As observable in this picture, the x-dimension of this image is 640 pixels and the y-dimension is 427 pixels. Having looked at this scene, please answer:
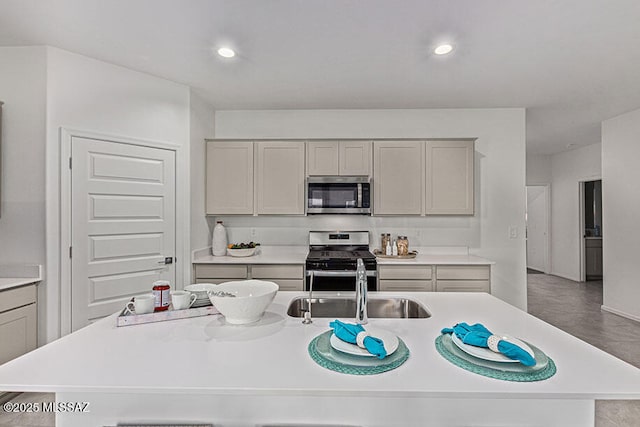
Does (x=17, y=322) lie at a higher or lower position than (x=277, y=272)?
lower

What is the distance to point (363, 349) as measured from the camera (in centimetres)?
109

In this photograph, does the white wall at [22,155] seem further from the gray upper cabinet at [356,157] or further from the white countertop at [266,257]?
the gray upper cabinet at [356,157]

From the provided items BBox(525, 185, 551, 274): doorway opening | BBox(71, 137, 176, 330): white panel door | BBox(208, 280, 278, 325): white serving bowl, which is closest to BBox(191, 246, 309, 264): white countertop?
BBox(71, 137, 176, 330): white panel door

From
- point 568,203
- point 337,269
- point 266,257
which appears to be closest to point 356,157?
point 337,269

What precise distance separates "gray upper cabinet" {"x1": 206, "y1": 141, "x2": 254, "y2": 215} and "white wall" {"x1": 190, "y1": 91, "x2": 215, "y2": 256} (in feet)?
0.25

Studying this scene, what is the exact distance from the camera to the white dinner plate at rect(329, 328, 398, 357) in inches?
41.9

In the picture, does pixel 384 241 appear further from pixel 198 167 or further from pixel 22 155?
pixel 22 155

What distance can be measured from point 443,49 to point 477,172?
1777 mm

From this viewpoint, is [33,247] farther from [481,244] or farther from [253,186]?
[481,244]

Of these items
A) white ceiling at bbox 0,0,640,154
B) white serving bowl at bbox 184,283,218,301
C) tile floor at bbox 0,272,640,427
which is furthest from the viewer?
tile floor at bbox 0,272,640,427

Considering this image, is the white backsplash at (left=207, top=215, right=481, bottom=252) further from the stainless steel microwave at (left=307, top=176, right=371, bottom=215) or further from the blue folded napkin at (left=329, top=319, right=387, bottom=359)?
the blue folded napkin at (left=329, top=319, right=387, bottom=359)

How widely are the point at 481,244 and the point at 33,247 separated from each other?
4282 mm

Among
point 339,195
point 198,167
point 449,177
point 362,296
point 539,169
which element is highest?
point 539,169

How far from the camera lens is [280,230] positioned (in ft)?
12.4
